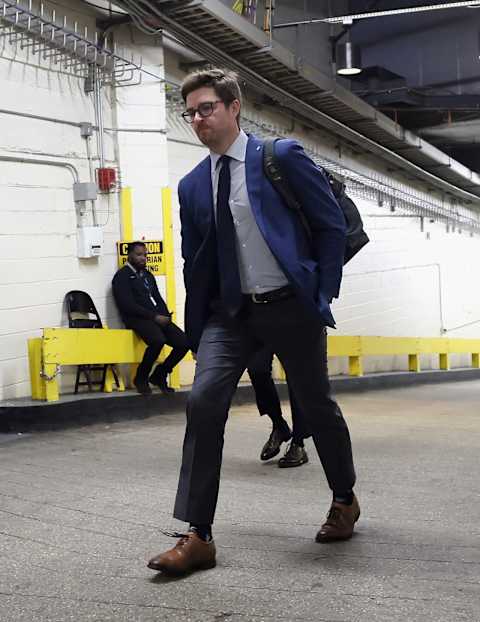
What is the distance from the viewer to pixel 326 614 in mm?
2510

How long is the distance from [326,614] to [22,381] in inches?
215

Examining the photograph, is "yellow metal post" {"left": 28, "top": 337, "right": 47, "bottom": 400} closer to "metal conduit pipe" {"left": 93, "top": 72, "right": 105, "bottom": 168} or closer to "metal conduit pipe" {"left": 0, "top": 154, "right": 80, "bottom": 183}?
"metal conduit pipe" {"left": 0, "top": 154, "right": 80, "bottom": 183}

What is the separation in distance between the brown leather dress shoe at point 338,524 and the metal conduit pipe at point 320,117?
5557 millimetres

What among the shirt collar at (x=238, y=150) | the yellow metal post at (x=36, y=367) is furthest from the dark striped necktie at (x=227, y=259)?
the yellow metal post at (x=36, y=367)

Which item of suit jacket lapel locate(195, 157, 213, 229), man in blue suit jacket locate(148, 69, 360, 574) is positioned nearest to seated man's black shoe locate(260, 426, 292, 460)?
man in blue suit jacket locate(148, 69, 360, 574)

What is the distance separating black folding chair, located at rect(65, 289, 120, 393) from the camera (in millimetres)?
8031

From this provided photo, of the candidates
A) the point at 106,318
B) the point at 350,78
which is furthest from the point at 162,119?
the point at 350,78

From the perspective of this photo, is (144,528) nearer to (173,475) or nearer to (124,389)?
(173,475)

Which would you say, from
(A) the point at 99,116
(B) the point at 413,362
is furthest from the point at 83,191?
(B) the point at 413,362

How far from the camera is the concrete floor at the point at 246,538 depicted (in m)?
2.61

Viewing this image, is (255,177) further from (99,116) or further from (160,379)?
(99,116)

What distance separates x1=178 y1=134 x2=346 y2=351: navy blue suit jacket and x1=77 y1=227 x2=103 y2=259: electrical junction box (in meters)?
5.18

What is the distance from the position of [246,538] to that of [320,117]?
9239 millimetres

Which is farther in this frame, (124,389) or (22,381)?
(124,389)
